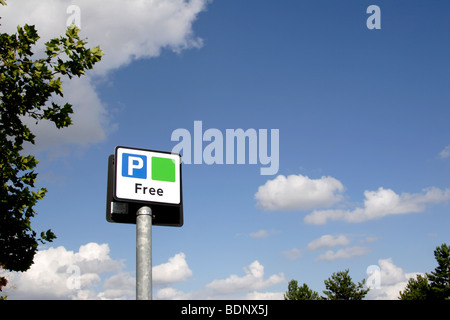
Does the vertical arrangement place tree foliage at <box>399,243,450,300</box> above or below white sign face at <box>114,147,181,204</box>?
below

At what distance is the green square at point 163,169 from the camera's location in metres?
3.78

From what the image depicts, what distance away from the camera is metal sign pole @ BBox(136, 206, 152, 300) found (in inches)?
121

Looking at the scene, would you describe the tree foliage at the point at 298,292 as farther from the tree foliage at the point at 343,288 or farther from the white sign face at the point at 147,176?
the white sign face at the point at 147,176

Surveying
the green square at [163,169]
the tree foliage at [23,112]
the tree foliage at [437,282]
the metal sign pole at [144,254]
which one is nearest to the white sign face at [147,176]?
the green square at [163,169]

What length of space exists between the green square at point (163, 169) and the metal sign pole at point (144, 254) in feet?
1.23

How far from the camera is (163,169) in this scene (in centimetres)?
383

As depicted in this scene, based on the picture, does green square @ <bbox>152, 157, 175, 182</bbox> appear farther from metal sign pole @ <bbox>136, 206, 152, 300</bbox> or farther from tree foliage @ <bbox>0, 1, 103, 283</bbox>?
tree foliage @ <bbox>0, 1, 103, 283</bbox>

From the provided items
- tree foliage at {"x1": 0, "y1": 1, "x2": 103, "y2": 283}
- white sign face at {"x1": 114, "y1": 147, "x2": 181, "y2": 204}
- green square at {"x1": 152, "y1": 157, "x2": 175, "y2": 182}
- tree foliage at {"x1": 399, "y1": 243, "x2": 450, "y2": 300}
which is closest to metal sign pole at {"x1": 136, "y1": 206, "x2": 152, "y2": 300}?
white sign face at {"x1": 114, "y1": 147, "x2": 181, "y2": 204}

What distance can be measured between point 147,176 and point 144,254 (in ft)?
2.59

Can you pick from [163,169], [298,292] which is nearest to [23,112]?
[163,169]
